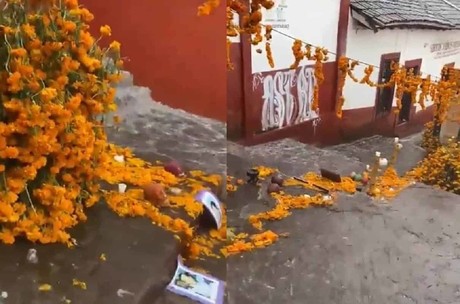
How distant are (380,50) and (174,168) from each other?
0.67 metres

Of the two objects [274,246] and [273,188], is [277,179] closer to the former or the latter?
[273,188]

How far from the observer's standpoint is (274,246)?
1214mm

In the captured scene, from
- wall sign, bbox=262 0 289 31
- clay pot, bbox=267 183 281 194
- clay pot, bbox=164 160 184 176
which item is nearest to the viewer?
clay pot, bbox=164 160 184 176

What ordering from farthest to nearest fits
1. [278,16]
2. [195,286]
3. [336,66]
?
[336,66]
[278,16]
[195,286]

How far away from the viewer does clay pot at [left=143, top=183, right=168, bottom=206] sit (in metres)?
0.76

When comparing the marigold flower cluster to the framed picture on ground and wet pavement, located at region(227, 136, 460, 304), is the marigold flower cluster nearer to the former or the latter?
the framed picture on ground

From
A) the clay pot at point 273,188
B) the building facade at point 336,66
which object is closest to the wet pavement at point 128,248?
the building facade at point 336,66

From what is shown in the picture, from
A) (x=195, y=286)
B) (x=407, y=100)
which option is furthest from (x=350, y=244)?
(x=195, y=286)

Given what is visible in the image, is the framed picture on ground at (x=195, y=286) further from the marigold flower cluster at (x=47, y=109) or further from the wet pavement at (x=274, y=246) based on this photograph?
the marigold flower cluster at (x=47, y=109)

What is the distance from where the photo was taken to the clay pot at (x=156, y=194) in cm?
76

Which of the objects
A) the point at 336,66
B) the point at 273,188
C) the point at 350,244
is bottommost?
the point at 350,244

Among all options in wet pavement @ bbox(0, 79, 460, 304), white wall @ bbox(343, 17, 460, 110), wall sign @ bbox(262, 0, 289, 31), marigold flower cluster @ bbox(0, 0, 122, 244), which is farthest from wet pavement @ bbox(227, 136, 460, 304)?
marigold flower cluster @ bbox(0, 0, 122, 244)

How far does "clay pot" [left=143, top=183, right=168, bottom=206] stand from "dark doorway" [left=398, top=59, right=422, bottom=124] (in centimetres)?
73

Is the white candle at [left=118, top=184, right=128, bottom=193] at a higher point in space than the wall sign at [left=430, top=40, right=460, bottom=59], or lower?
lower
